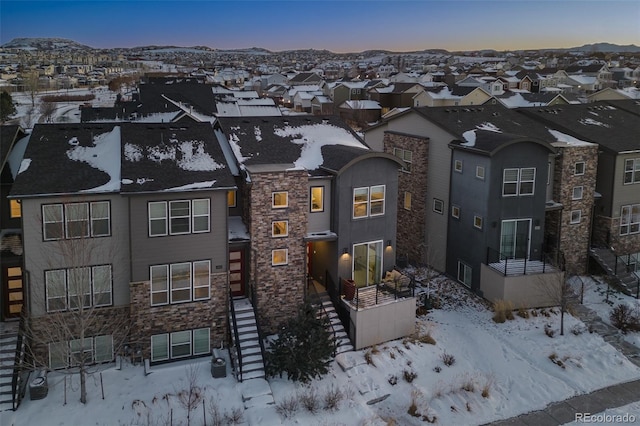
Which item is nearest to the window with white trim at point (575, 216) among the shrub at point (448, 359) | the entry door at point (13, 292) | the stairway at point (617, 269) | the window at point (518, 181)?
the stairway at point (617, 269)

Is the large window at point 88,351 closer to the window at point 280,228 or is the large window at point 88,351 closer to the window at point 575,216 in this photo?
the window at point 280,228

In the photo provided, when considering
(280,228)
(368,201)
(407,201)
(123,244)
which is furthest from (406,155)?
(123,244)

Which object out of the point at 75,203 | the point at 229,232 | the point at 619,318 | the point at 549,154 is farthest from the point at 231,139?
the point at 619,318

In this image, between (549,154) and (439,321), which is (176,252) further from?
(549,154)

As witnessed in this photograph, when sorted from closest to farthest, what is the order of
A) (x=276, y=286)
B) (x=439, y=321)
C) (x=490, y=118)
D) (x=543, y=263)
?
(x=276, y=286)
(x=439, y=321)
(x=543, y=263)
(x=490, y=118)

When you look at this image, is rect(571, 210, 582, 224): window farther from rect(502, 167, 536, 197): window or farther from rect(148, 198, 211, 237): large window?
rect(148, 198, 211, 237): large window
